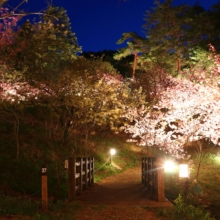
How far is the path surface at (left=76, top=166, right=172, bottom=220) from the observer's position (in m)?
8.11

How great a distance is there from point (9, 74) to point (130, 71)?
2233 cm

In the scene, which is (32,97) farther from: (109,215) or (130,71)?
(130,71)

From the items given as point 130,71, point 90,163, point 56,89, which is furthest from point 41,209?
point 130,71

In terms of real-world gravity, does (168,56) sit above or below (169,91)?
above

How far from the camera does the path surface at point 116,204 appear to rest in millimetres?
8109

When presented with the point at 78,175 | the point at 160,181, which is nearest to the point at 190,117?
the point at 160,181

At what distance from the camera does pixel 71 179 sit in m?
10.4

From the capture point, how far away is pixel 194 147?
26.9 m

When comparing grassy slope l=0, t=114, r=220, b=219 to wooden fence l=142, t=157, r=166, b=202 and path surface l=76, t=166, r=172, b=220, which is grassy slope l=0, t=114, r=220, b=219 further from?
wooden fence l=142, t=157, r=166, b=202

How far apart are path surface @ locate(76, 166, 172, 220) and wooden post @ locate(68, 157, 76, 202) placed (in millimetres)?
301

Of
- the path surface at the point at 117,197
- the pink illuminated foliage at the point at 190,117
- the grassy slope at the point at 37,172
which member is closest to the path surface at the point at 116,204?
the path surface at the point at 117,197

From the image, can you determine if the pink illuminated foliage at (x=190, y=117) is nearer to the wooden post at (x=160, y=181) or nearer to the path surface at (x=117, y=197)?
the path surface at (x=117, y=197)

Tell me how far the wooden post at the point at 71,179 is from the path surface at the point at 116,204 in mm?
301

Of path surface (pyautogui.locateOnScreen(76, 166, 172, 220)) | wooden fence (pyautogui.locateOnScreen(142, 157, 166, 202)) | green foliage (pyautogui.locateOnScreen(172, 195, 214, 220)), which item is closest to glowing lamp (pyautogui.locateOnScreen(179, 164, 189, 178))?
wooden fence (pyautogui.locateOnScreen(142, 157, 166, 202))
